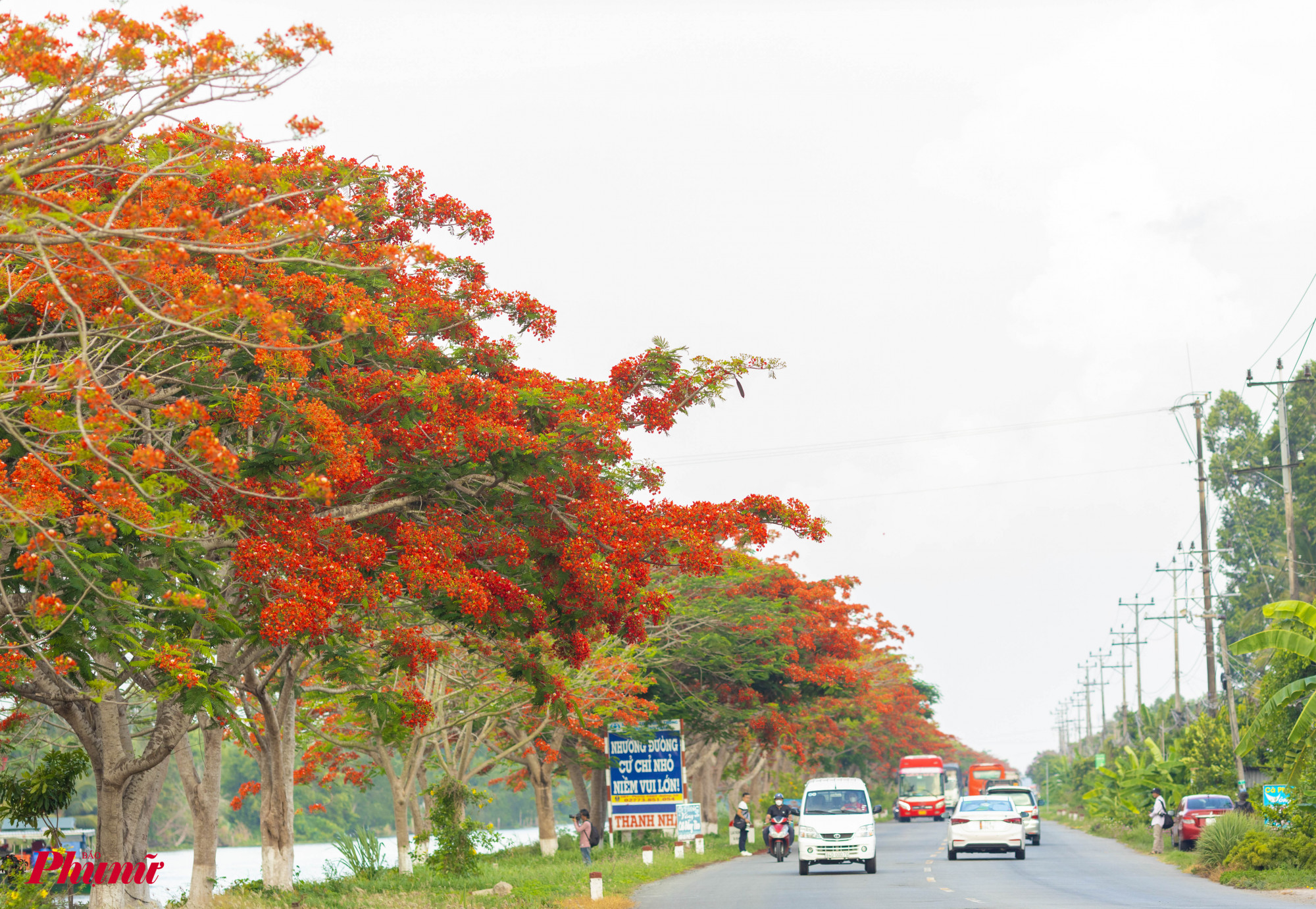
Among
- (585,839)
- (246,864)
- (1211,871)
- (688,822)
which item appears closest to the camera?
(1211,871)

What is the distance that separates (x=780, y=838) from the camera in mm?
35531

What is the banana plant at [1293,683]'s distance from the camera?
2133 centimetres

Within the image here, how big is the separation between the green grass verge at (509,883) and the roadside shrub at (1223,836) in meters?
10.8

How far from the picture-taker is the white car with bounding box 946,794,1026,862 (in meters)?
33.3

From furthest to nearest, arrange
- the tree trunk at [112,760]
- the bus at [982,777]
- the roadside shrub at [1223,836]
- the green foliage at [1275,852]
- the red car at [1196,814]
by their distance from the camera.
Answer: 1. the bus at [982,777]
2. the red car at [1196,814]
3. the roadside shrub at [1223,836]
4. the green foliage at [1275,852]
5. the tree trunk at [112,760]

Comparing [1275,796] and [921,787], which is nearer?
[1275,796]

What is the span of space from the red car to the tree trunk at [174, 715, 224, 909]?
23.7 meters

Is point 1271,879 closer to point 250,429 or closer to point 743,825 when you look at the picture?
point 743,825

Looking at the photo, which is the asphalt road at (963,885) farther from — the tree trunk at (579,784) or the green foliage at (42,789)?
the green foliage at (42,789)

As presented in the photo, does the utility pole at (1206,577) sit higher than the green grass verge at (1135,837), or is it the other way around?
the utility pole at (1206,577)

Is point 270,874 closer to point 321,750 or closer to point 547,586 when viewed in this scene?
point 547,586

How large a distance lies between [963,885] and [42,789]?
14.9 m

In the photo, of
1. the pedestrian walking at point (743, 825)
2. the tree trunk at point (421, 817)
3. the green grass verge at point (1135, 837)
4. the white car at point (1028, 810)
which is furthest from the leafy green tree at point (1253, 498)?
the tree trunk at point (421, 817)

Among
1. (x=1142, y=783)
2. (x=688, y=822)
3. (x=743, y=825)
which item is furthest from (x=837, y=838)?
(x=1142, y=783)
